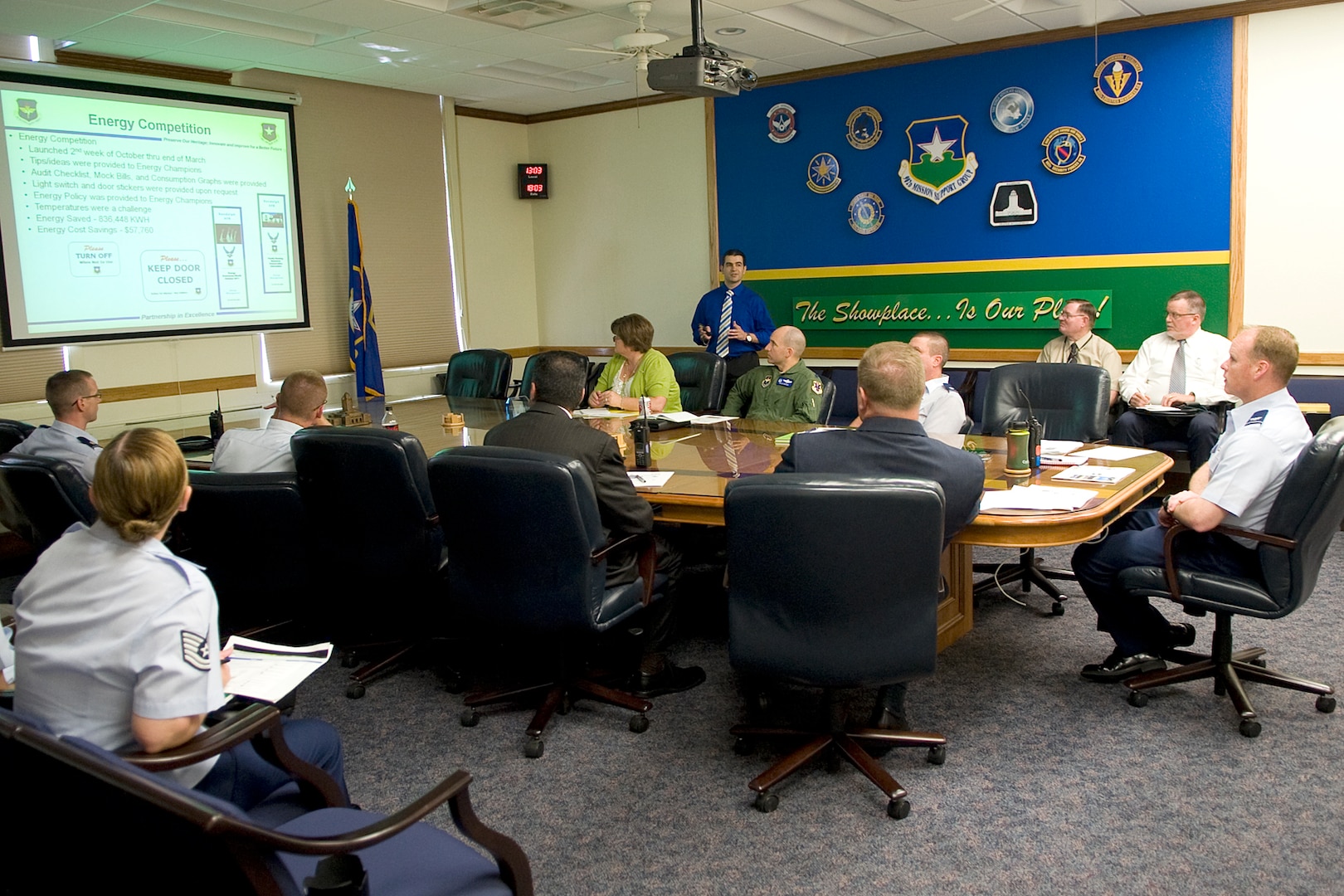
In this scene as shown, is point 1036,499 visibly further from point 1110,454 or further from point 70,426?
point 70,426

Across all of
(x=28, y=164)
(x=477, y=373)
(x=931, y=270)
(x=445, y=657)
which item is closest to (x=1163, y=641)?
(x=445, y=657)

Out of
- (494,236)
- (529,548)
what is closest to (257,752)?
(529,548)

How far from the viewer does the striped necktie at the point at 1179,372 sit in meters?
6.18

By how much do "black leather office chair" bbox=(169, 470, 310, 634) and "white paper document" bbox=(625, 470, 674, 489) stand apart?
115cm

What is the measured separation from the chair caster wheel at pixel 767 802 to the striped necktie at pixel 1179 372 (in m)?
4.49

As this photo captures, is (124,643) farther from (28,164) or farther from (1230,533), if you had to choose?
(28,164)

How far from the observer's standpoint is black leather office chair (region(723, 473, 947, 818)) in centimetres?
252

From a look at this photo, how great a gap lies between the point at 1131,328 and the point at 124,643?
6414 millimetres

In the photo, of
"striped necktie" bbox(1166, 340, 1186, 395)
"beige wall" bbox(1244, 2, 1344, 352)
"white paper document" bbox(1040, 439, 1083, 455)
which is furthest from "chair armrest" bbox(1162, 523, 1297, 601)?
"beige wall" bbox(1244, 2, 1344, 352)

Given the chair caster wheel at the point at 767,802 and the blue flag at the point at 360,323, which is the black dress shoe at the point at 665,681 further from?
the blue flag at the point at 360,323

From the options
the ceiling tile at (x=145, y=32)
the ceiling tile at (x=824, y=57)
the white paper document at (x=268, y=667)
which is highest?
the ceiling tile at (x=824, y=57)

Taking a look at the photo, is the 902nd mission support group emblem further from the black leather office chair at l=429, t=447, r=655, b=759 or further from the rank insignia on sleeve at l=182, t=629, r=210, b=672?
the rank insignia on sleeve at l=182, t=629, r=210, b=672

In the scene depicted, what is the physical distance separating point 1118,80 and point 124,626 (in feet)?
21.7

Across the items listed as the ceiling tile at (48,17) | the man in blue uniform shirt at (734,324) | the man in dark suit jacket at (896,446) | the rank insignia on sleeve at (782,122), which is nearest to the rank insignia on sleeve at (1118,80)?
the rank insignia on sleeve at (782,122)
